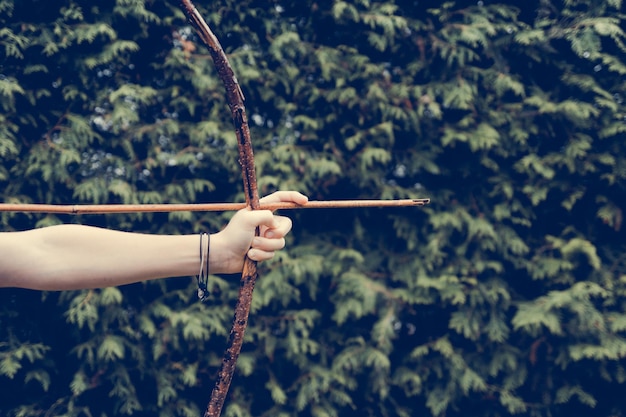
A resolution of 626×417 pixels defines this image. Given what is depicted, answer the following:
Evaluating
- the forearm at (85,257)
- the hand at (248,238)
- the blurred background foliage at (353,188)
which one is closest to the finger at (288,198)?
the hand at (248,238)

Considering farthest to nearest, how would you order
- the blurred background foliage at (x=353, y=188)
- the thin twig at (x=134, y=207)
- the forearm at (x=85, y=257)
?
the blurred background foliage at (x=353, y=188) → the forearm at (x=85, y=257) → the thin twig at (x=134, y=207)

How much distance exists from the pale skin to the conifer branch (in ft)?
0.17

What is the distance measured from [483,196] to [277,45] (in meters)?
1.32

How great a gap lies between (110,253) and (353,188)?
1.75 m

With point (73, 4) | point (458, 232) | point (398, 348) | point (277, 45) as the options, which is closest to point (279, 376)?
point (398, 348)

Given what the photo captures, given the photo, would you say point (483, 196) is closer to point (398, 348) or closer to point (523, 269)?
point (523, 269)

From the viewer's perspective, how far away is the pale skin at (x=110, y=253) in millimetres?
1466

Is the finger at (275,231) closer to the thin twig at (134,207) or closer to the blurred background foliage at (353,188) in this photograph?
the thin twig at (134,207)

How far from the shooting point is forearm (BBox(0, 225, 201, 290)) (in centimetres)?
146

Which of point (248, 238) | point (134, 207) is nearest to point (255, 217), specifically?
point (248, 238)

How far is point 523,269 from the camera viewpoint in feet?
10.3

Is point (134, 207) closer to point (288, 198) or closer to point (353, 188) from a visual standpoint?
point (288, 198)

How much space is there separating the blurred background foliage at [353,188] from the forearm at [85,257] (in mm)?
1235

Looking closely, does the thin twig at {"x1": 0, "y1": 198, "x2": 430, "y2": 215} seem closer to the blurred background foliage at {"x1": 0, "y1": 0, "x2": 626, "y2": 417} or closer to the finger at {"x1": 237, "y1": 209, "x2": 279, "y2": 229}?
the finger at {"x1": 237, "y1": 209, "x2": 279, "y2": 229}
